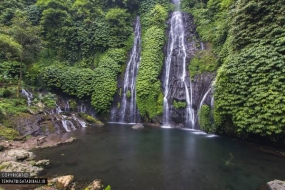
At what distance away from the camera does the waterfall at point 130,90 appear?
63.5 feet

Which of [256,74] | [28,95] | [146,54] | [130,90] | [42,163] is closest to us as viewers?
[42,163]

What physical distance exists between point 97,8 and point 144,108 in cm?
1619

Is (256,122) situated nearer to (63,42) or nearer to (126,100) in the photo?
(126,100)

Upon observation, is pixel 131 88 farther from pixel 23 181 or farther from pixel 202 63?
pixel 23 181

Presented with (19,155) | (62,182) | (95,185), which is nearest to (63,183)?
(62,182)

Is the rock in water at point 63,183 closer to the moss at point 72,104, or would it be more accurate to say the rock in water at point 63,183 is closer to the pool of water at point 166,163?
the pool of water at point 166,163

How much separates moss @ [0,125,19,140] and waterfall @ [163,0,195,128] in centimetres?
1209

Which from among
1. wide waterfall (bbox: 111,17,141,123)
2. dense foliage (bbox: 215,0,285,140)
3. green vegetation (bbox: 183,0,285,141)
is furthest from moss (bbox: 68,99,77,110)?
dense foliage (bbox: 215,0,285,140)

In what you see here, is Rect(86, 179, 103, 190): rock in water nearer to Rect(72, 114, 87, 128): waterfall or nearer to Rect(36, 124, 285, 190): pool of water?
Rect(36, 124, 285, 190): pool of water

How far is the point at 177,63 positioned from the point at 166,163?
1325 cm

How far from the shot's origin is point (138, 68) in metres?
21.0

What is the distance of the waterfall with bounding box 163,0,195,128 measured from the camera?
16.8 m

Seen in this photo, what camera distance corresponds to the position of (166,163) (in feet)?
28.0

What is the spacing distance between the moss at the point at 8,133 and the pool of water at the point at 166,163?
354 centimetres
